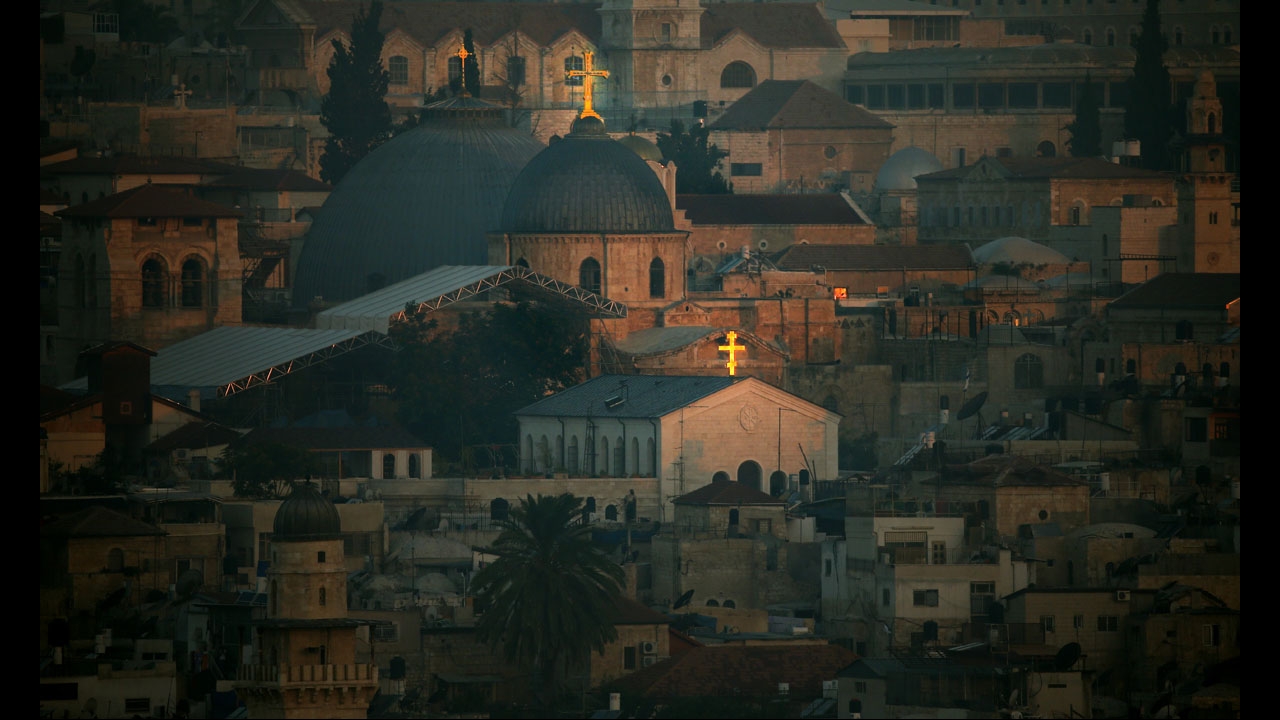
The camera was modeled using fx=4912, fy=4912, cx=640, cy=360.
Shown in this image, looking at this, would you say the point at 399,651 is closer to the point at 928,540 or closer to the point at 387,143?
the point at 928,540

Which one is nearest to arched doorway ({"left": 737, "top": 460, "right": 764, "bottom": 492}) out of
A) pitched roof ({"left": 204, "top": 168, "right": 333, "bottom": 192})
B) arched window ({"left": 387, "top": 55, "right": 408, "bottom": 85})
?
pitched roof ({"left": 204, "top": 168, "right": 333, "bottom": 192})

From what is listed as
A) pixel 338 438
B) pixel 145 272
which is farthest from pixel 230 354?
pixel 338 438

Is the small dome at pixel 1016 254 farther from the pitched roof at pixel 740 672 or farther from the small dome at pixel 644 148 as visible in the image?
the pitched roof at pixel 740 672

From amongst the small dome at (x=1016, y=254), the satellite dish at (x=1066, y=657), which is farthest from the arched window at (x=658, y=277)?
the satellite dish at (x=1066, y=657)

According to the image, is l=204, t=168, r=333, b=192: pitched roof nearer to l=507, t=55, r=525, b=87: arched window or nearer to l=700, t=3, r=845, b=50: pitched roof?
l=507, t=55, r=525, b=87: arched window

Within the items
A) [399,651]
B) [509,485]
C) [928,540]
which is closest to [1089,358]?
[509,485]

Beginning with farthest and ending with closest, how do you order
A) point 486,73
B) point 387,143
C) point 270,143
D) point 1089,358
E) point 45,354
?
point 486,73, point 270,143, point 387,143, point 45,354, point 1089,358
